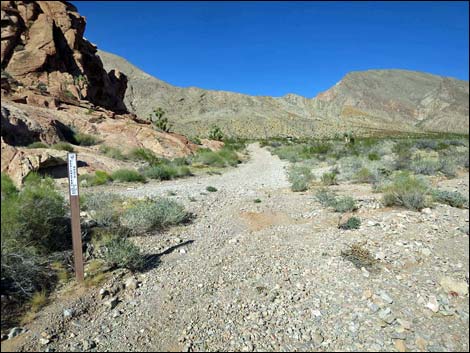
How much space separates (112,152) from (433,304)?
16.5m

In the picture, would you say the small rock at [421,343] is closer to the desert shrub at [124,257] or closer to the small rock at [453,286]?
the small rock at [453,286]

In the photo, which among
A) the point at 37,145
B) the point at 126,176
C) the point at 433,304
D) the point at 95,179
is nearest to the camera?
the point at 433,304

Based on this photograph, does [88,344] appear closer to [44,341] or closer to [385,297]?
[44,341]

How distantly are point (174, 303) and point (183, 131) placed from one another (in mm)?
74192

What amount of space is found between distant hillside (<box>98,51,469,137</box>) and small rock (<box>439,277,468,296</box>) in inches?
2865

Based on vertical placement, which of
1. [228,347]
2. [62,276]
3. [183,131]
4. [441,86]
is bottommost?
[228,347]

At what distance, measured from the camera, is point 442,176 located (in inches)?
500

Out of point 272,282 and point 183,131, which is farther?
point 183,131

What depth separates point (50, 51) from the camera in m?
25.8

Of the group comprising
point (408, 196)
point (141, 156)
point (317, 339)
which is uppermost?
point (141, 156)

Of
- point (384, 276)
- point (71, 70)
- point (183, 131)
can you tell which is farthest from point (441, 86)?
point (384, 276)

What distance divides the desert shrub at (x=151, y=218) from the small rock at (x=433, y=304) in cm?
492

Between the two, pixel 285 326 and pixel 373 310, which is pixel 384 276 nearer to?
pixel 373 310

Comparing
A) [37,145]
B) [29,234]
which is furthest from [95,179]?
[29,234]
